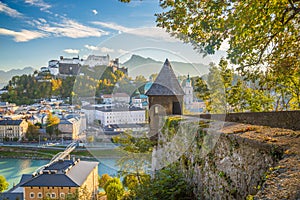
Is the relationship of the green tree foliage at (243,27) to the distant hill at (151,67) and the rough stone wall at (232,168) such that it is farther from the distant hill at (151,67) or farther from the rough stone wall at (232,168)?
the rough stone wall at (232,168)

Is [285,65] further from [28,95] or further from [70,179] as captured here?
[28,95]

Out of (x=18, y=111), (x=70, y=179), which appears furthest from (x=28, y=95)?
(x=70, y=179)

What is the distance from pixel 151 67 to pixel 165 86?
156cm

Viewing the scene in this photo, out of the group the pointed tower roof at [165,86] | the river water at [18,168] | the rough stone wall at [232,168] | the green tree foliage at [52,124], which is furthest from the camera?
the green tree foliage at [52,124]

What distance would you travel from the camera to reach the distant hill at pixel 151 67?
13.3 feet

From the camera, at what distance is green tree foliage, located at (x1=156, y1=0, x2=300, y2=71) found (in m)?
3.40

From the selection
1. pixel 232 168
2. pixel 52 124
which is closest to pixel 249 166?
pixel 232 168

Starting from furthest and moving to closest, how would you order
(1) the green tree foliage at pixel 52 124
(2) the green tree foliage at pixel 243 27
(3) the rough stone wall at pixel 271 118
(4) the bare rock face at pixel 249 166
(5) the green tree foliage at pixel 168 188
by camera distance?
(1) the green tree foliage at pixel 52 124 → (3) the rough stone wall at pixel 271 118 → (2) the green tree foliage at pixel 243 27 → (5) the green tree foliage at pixel 168 188 → (4) the bare rock face at pixel 249 166

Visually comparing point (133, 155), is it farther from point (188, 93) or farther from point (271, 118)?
point (271, 118)

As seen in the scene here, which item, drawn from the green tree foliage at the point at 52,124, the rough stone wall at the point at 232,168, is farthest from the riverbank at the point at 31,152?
the rough stone wall at the point at 232,168

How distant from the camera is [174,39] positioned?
14.4ft

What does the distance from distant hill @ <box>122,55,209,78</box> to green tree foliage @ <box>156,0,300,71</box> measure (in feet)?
1.23

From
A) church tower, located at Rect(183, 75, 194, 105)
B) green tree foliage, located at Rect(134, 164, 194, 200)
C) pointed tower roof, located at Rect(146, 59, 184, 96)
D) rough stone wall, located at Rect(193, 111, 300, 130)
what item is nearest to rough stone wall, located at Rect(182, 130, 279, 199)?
green tree foliage, located at Rect(134, 164, 194, 200)

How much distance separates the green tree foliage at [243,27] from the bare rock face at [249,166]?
5.70 feet
